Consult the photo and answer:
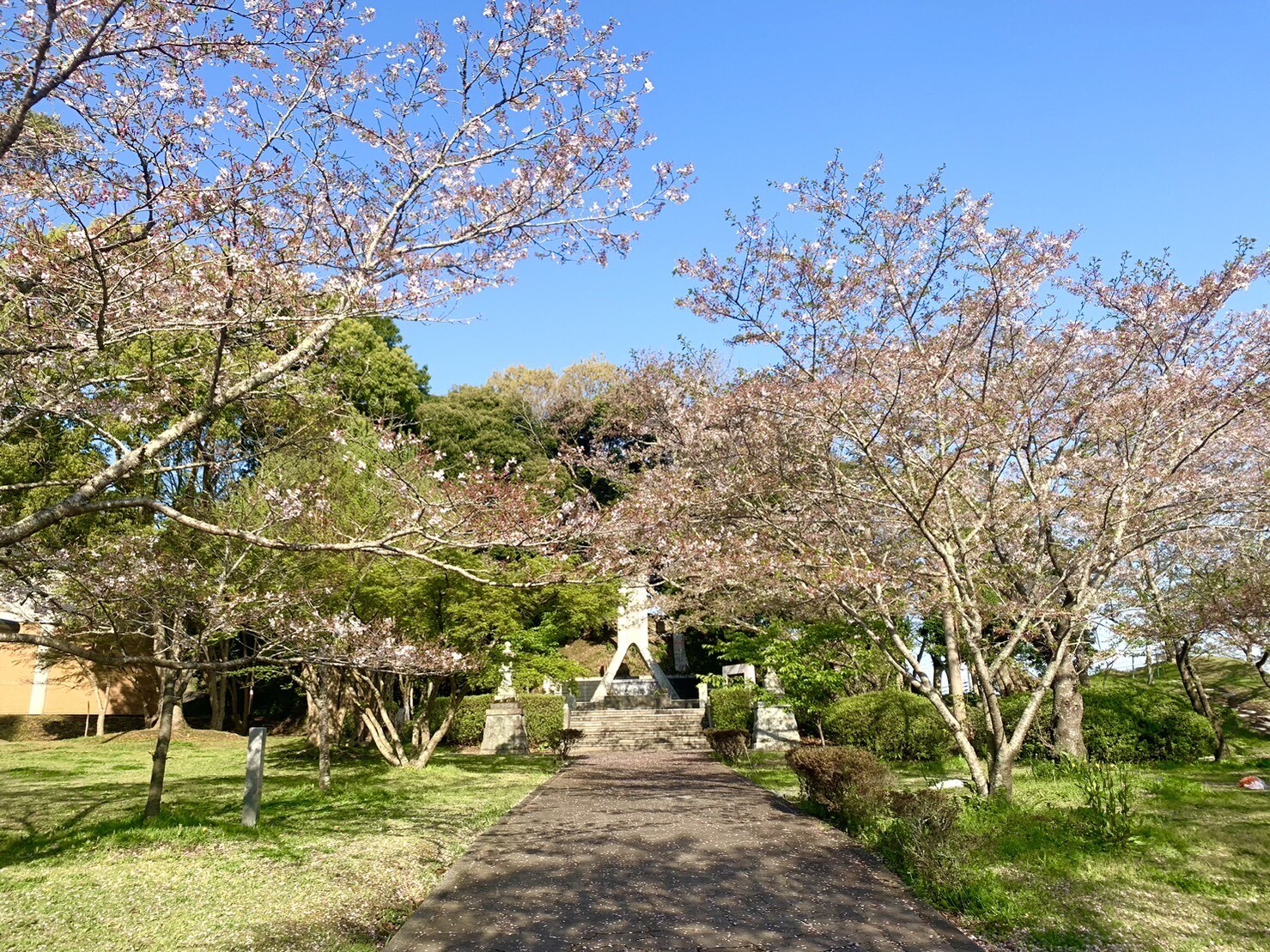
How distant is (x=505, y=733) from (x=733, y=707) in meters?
5.88

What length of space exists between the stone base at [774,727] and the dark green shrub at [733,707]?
99 cm

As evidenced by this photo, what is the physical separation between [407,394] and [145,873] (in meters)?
25.2

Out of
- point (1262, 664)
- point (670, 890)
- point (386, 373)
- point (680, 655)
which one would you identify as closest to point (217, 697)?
point (386, 373)

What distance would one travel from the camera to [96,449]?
59.3 feet

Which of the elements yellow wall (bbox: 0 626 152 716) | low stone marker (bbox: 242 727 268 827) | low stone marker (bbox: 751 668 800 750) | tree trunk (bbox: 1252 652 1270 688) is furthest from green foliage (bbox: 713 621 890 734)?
yellow wall (bbox: 0 626 152 716)

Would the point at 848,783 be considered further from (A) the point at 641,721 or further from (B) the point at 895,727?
(A) the point at 641,721

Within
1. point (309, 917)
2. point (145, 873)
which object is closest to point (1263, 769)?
point (309, 917)

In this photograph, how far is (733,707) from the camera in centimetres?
2019

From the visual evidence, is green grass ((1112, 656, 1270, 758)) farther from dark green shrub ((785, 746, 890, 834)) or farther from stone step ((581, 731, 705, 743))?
stone step ((581, 731, 705, 743))

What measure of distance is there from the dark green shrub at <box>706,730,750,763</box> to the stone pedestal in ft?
17.2

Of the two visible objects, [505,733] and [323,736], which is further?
[505,733]

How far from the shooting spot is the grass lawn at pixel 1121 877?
492cm

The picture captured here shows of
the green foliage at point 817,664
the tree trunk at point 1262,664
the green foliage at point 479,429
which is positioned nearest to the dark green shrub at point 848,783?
the tree trunk at point 1262,664

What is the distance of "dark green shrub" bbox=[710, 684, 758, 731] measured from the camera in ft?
65.3
